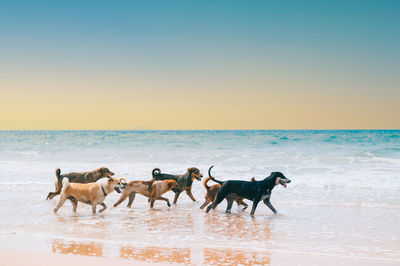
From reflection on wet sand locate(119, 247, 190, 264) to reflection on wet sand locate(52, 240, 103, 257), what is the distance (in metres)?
0.34

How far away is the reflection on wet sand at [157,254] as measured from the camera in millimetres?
5359

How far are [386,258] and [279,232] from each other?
6.21 ft

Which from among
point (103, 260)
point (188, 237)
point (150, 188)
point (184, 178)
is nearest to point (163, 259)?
point (103, 260)

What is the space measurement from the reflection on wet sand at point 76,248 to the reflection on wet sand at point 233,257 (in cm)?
146

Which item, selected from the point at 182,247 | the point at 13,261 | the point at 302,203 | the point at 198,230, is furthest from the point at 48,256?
the point at 302,203

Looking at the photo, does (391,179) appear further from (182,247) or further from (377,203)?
(182,247)

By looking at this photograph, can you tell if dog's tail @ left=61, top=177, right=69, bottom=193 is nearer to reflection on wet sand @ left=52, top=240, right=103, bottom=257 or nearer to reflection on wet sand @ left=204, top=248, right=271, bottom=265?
reflection on wet sand @ left=52, top=240, right=103, bottom=257

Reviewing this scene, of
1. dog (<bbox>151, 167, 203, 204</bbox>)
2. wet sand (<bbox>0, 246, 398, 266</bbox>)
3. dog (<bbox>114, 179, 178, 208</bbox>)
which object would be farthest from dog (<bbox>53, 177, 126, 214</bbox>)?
wet sand (<bbox>0, 246, 398, 266</bbox>)

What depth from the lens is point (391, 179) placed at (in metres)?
15.0

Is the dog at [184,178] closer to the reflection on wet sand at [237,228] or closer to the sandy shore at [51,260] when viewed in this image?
the reflection on wet sand at [237,228]

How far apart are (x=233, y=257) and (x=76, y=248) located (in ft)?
7.27

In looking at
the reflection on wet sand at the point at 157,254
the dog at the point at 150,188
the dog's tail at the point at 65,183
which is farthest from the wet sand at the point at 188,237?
the dog's tail at the point at 65,183

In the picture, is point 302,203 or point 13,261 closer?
point 13,261

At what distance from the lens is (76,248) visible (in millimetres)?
5895
